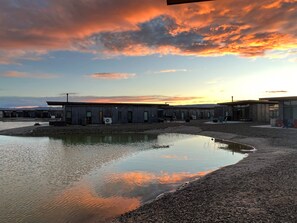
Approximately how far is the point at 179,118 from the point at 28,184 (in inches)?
2596

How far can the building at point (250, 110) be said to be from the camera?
53.9 m

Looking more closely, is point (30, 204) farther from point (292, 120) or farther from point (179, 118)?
point (179, 118)

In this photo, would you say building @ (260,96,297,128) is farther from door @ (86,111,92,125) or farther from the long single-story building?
door @ (86,111,92,125)

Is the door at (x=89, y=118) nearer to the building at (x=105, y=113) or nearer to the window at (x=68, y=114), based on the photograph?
the building at (x=105, y=113)

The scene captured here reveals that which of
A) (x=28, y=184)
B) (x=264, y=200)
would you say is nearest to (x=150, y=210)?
(x=264, y=200)

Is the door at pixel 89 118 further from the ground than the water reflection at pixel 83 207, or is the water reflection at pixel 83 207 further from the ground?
the door at pixel 89 118

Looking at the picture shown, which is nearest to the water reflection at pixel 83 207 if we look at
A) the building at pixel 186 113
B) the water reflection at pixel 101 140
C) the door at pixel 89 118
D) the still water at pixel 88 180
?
the still water at pixel 88 180

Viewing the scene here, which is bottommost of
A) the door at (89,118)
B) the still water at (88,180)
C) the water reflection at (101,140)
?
the still water at (88,180)

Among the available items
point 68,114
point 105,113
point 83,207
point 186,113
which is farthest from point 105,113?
point 83,207

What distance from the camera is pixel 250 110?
55281mm

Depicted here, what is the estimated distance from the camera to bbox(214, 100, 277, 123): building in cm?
5391

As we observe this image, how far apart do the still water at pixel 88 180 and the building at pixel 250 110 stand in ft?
119

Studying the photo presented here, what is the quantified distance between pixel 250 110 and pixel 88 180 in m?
48.3

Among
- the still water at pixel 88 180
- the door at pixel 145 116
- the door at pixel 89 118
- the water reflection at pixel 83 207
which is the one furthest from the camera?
the door at pixel 145 116
